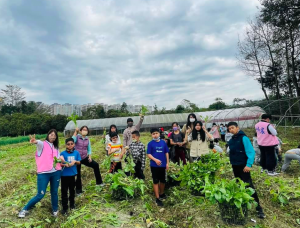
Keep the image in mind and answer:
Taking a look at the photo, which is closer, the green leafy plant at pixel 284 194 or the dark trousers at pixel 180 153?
the green leafy plant at pixel 284 194

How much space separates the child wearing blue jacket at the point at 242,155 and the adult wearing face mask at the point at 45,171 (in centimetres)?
334

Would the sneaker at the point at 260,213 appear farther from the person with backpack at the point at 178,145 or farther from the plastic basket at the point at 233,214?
the person with backpack at the point at 178,145

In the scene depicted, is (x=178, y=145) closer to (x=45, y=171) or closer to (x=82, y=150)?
(x=82, y=150)

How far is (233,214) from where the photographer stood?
10.3 ft

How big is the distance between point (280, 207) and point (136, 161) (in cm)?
308

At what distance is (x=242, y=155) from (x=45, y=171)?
3.59 meters

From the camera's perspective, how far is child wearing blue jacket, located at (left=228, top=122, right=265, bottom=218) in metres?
3.47

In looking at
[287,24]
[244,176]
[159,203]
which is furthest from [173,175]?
[287,24]

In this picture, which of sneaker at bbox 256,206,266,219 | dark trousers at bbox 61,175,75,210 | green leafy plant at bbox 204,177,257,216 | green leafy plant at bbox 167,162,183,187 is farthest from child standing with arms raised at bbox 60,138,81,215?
sneaker at bbox 256,206,266,219

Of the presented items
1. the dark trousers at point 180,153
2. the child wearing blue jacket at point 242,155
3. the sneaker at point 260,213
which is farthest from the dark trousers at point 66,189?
the sneaker at point 260,213

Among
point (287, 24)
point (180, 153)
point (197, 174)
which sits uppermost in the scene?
point (287, 24)

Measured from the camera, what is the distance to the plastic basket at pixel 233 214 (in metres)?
3.12

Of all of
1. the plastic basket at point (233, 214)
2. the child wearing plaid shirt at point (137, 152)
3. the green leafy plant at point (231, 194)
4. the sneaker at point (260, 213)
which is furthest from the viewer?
the child wearing plaid shirt at point (137, 152)

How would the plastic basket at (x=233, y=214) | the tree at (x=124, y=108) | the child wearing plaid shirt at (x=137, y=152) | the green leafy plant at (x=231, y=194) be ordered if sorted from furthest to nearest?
the tree at (x=124, y=108) < the child wearing plaid shirt at (x=137, y=152) < the plastic basket at (x=233, y=214) < the green leafy plant at (x=231, y=194)
